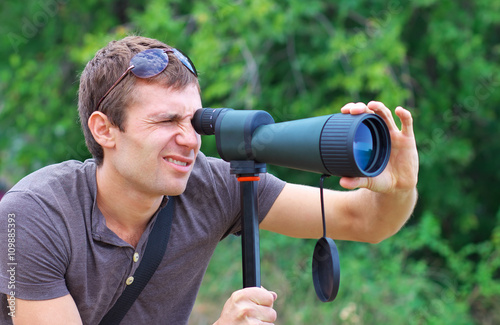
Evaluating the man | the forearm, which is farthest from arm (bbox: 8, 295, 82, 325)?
the forearm

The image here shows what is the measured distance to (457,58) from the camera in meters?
5.41

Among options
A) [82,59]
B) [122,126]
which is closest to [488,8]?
[82,59]

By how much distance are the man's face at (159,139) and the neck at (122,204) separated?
0.23ft

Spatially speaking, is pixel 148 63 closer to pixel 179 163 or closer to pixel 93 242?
pixel 179 163

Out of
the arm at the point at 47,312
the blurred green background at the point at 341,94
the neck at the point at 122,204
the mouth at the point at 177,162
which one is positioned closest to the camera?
the arm at the point at 47,312

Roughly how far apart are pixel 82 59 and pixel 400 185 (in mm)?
3931

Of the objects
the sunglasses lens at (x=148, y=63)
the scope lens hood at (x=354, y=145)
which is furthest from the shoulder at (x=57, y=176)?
the scope lens hood at (x=354, y=145)

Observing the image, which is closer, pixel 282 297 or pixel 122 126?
pixel 122 126

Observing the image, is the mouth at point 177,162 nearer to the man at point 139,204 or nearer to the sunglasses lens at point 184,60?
the man at point 139,204

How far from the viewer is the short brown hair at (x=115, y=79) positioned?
6.21 feet

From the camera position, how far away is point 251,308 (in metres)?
1.58

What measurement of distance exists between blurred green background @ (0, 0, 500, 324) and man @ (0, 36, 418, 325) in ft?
6.92

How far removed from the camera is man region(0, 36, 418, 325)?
1.78 metres

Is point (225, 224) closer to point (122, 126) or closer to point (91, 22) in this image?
point (122, 126)
